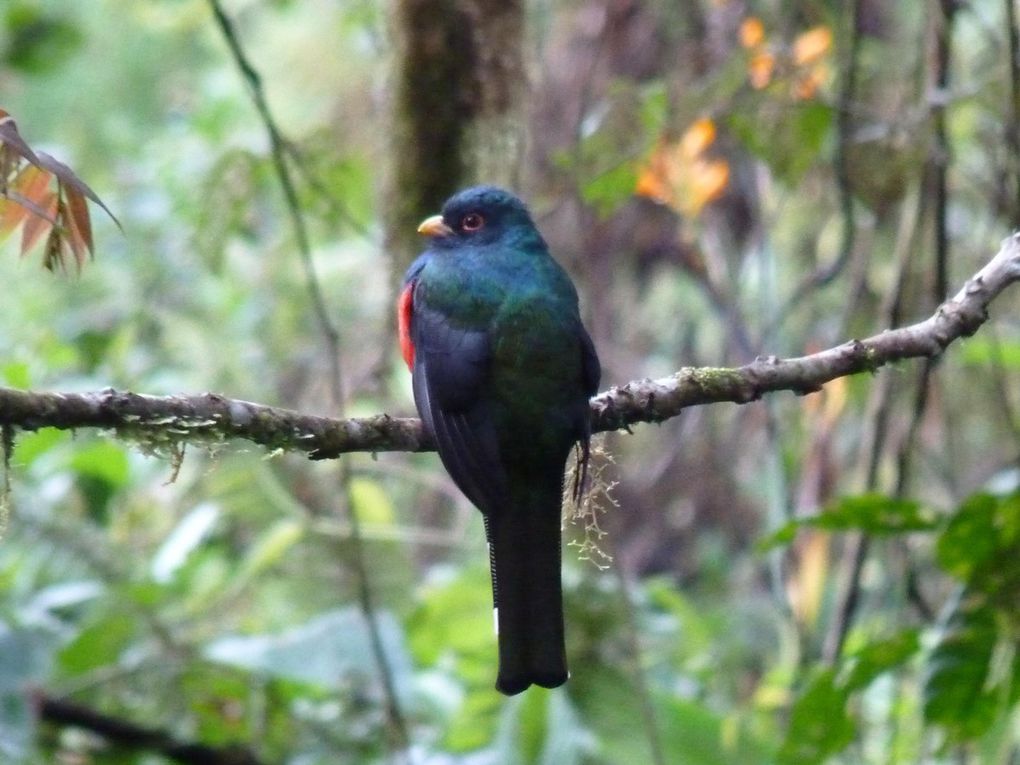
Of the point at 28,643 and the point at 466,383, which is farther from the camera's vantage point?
the point at 28,643

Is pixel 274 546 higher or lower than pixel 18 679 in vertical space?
higher

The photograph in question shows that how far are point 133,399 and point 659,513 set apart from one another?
5.12 m

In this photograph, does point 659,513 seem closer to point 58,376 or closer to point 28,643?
point 58,376

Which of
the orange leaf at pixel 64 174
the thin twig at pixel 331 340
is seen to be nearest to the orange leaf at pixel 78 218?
→ the orange leaf at pixel 64 174

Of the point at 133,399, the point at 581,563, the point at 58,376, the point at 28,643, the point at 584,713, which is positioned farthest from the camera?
the point at 58,376

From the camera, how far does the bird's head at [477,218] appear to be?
3758mm

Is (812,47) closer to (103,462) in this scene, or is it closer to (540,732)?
(540,732)

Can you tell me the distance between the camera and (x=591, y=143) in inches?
182

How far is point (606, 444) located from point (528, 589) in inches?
30.8

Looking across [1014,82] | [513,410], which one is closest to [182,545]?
→ [513,410]

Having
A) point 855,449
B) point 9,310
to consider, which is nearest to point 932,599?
point 855,449

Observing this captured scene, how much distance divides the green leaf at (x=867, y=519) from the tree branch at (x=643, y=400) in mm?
837

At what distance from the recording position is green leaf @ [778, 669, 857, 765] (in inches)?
148

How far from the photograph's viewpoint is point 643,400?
2834 millimetres
